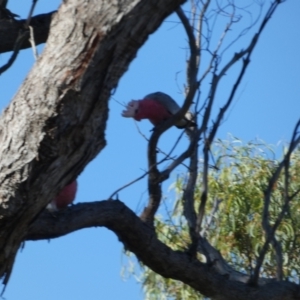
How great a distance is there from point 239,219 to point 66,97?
119 inches

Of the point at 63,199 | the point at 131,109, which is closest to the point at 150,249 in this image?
the point at 63,199

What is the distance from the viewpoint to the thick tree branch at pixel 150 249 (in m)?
2.45

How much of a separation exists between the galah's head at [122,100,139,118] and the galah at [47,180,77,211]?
18.0 inches

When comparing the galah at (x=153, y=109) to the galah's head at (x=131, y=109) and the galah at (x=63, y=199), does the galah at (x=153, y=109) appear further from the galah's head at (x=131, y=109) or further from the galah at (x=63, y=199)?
the galah at (x=63, y=199)

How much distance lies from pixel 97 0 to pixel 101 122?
0.25m

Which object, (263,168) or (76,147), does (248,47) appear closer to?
(76,147)

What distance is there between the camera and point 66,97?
5.63 ft

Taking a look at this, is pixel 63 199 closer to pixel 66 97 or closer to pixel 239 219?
pixel 66 97

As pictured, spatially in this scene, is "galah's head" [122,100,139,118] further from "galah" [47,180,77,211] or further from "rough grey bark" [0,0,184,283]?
"rough grey bark" [0,0,184,283]

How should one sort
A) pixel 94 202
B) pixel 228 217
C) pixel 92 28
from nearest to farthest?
pixel 92 28 → pixel 94 202 → pixel 228 217

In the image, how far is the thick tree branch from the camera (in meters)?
2.45

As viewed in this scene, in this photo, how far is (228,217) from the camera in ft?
15.0

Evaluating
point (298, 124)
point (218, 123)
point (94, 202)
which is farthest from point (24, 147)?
point (298, 124)

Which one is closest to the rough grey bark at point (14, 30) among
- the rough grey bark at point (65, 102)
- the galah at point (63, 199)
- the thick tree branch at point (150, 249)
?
the galah at point (63, 199)
